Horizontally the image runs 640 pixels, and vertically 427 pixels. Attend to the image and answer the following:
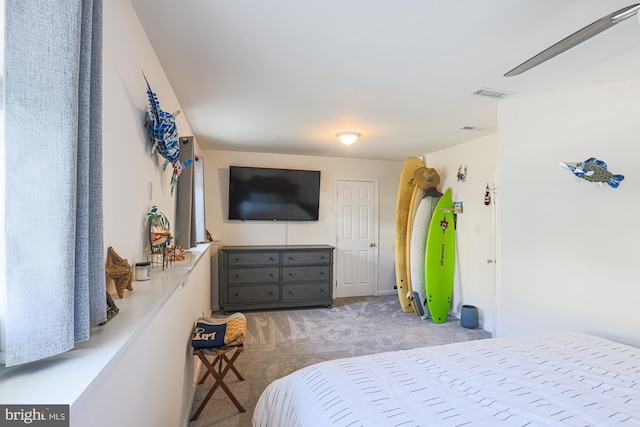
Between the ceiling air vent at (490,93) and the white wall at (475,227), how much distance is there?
4.08 feet

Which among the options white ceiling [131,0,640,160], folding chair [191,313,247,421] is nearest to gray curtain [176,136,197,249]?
white ceiling [131,0,640,160]

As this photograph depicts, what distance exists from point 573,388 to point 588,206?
140 centimetres

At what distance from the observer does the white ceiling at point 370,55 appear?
54.2 inches

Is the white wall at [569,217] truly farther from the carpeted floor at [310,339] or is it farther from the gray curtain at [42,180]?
the gray curtain at [42,180]

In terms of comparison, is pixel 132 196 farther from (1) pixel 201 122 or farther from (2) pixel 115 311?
(1) pixel 201 122

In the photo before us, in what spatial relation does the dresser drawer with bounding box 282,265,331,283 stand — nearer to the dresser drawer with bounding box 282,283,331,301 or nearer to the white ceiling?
the dresser drawer with bounding box 282,283,331,301

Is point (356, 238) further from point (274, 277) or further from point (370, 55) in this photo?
point (370, 55)

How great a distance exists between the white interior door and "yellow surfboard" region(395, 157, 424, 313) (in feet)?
2.57

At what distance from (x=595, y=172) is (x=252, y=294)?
3811 millimetres

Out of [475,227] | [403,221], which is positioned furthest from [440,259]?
[403,221]

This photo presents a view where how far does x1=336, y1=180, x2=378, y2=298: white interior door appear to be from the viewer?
16.6ft

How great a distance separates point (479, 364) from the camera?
1465 millimetres

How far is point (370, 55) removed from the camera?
176cm

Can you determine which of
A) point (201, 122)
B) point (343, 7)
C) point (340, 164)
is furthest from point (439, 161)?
point (343, 7)
